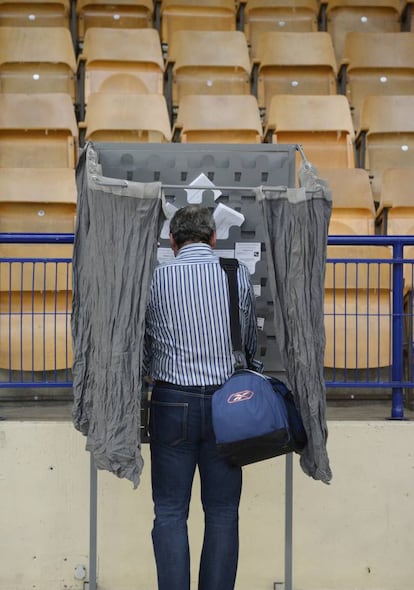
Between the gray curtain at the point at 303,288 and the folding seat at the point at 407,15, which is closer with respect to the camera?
the gray curtain at the point at 303,288

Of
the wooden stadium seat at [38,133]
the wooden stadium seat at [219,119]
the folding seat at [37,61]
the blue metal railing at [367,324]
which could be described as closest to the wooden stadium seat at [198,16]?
the folding seat at [37,61]

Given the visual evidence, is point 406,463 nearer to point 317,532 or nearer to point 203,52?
point 317,532

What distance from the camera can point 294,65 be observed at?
19.7 feet

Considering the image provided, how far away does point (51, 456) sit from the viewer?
11.7 feet

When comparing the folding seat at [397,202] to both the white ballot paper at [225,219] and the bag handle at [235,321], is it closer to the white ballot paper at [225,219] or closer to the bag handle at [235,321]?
the white ballot paper at [225,219]

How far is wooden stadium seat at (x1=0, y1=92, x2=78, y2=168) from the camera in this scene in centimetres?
537

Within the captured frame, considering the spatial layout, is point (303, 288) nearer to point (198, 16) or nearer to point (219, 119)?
point (219, 119)

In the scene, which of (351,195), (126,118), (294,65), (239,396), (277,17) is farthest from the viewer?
(277,17)

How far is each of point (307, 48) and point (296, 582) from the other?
3.74 metres

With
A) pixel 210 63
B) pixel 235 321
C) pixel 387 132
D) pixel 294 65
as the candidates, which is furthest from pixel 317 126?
pixel 235 321

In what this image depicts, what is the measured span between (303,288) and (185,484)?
0.69 metres

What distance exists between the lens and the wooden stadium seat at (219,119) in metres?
5.45

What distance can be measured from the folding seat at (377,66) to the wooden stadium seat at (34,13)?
6.67ft

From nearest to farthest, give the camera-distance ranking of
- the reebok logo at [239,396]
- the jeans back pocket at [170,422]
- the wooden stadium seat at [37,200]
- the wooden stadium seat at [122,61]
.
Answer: the reebok logo at [239,396] < the jeans back pocket at [170,422] < the wooden stadium seat at [37,200] < the wooden stadium seat at [122,61]
